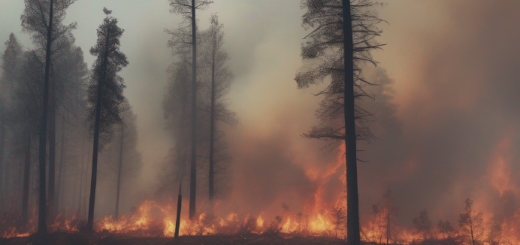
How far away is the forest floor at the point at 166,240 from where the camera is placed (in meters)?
12.9

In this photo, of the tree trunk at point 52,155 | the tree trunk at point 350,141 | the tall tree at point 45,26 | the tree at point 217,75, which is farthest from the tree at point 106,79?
the tree trunk at point 350,141

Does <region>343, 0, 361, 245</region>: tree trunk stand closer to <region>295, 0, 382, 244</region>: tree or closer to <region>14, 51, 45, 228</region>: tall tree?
<region>295, 0, 382, 244</region>: tree

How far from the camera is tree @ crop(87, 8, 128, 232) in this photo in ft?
57.6

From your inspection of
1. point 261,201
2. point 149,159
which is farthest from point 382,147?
point 149,159

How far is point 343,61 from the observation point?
11.1 metres

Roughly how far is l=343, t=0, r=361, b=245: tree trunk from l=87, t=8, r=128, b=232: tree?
47.1ft

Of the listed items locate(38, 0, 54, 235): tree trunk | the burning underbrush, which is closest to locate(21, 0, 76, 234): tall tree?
locate(38, 0, 54, 235): tree trunk

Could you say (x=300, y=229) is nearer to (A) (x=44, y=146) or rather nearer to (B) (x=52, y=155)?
(A) (x=44, y=146)

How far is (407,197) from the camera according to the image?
25922 mm

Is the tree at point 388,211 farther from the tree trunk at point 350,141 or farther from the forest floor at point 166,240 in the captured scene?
the tree trunk at point 350,141

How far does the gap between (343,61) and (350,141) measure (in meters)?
3.22

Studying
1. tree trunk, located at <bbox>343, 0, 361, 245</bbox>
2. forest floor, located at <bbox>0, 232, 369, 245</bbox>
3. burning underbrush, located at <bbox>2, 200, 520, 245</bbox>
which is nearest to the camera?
tree trunk, located at <bbox>343, 0, 361, 245</bbox>

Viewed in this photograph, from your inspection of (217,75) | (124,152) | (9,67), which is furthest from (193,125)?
(9,67)

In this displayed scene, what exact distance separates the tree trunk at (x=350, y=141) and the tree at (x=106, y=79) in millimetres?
14348
